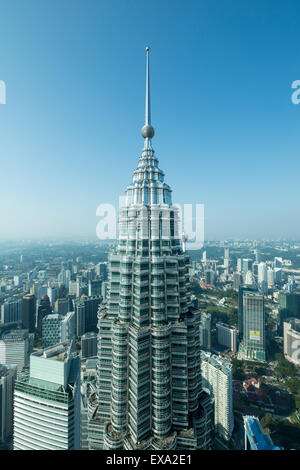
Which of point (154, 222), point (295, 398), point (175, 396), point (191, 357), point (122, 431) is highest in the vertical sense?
point (154, 222)

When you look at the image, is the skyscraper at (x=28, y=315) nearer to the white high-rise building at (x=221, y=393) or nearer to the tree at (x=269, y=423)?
the white high-rise building at (x=221, y=393)

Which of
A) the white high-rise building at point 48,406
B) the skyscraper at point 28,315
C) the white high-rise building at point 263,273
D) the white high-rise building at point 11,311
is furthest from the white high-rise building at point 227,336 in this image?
the white high-rise building at point 11,311

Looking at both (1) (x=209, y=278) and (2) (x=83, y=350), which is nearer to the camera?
(2) (x=83, y=350)

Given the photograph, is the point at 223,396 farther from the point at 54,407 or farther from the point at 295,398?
the point at 54,407

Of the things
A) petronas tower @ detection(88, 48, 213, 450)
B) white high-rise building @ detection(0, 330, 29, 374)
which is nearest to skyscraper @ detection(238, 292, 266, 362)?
petronas tower @ detection(88, 48, 213, 450)
